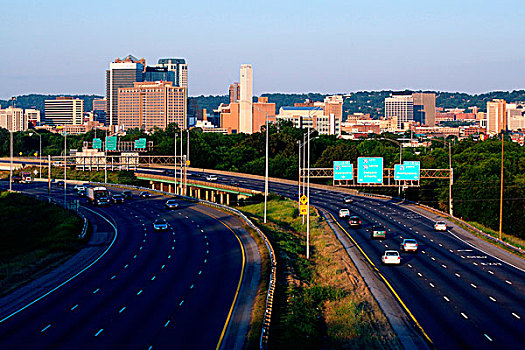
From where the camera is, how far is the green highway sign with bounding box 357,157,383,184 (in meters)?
67.9

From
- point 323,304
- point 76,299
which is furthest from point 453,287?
point 76,299

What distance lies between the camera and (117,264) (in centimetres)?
4497

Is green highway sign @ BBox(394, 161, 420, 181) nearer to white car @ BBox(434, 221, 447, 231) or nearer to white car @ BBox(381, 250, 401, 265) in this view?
white car @ BBox(434, 221, 447, 231)

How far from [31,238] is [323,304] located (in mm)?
38792

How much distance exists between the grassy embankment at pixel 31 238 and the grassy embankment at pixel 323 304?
51.2 ft

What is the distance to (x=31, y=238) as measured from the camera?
63938 millimetres

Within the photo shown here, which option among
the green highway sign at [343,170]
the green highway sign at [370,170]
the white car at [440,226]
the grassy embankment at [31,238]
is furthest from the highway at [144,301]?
the white car at [440,226]

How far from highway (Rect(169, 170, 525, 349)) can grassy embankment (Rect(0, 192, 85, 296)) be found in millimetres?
22433

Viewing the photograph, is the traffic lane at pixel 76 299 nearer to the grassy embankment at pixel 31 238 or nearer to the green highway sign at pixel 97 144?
the grassy embankment at pixel 31 238

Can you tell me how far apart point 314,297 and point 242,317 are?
6.31m

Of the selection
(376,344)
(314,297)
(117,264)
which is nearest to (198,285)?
(314,297)

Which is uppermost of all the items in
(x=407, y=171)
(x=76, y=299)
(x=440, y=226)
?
(x=407, y=171)

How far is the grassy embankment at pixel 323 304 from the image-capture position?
27.3m

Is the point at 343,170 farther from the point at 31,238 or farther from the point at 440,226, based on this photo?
the point at 31,238
